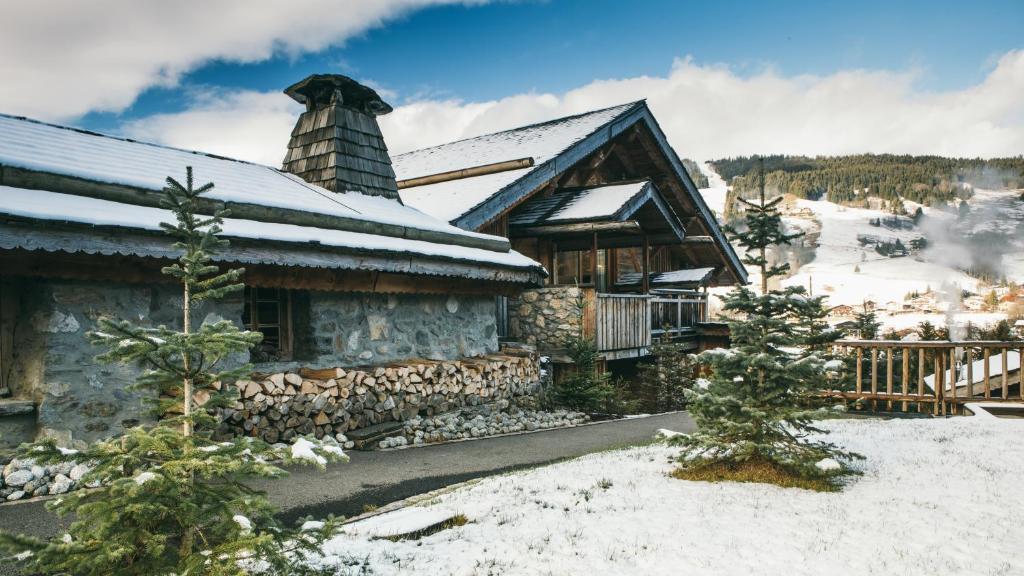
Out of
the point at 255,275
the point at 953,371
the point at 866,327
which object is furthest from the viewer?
the point at 866,327

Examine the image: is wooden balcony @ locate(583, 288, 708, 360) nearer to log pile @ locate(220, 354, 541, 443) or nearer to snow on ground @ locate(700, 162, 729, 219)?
log pile @ locate(220, 354, 541, 443)

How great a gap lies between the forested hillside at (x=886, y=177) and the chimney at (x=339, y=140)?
49.1m

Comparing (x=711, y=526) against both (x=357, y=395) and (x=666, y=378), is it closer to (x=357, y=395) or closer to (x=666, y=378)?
(x=357, y=395)

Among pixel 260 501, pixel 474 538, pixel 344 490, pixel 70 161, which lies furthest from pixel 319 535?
pixel 70 161

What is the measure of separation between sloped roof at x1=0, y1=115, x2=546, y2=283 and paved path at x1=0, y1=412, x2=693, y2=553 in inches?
88.5

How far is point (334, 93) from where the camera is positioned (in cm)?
1148

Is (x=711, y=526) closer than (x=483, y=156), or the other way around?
(x=711, y=526)

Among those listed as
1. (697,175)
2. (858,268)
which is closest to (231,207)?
(858,268)

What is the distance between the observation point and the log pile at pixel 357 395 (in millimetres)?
6734

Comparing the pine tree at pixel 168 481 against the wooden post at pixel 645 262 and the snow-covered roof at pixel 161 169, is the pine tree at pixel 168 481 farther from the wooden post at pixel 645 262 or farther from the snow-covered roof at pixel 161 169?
the wooden post at pixel 645 262

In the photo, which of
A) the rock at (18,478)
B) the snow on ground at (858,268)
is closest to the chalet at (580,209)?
the rock at (18,478)

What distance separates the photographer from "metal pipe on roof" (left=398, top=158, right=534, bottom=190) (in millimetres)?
13258

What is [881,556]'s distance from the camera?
3605 mm

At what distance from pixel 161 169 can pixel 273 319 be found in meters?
2.25
